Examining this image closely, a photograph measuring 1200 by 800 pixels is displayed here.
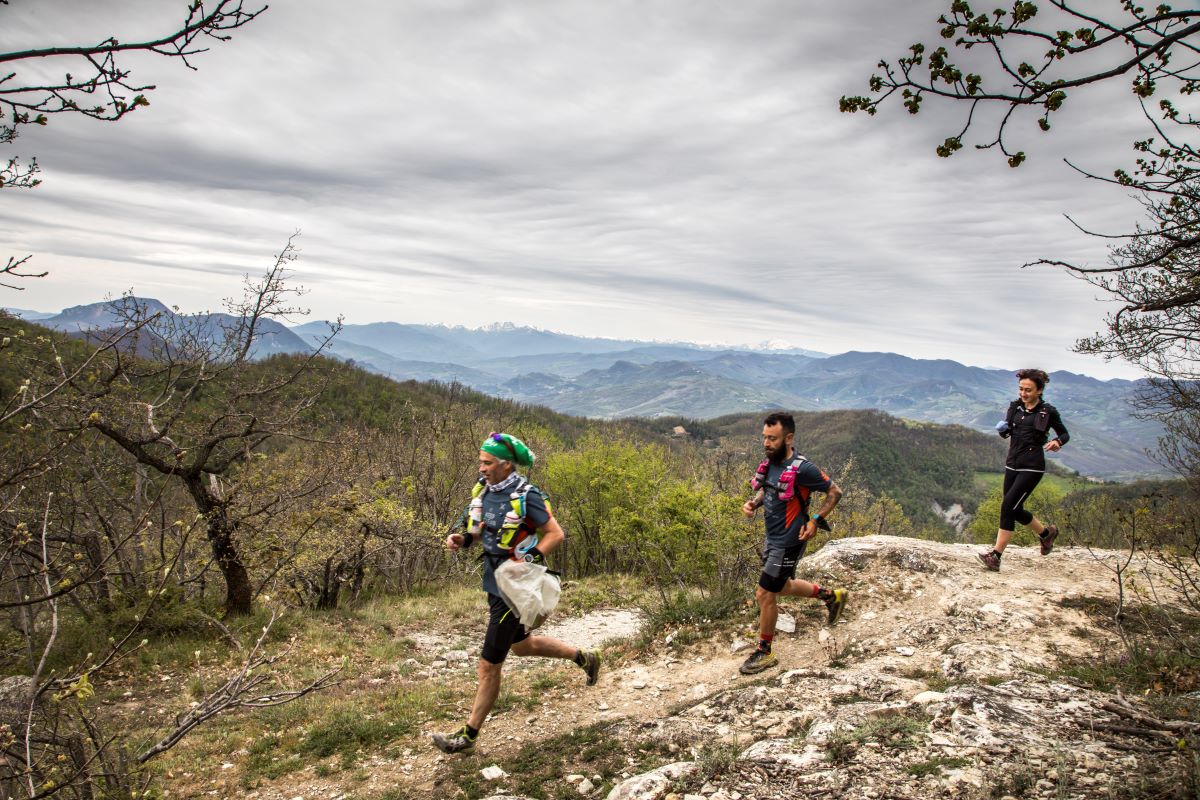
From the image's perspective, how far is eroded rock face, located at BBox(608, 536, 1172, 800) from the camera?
3.29 meters

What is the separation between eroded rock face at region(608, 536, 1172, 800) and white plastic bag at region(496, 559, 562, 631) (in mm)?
1407

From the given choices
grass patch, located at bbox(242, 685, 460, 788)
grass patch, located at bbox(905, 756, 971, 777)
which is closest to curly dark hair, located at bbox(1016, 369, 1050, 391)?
grass patch, located at bbox(905, 756, 971, 777)

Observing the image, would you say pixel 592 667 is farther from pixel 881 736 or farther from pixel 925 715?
pixel 925 715

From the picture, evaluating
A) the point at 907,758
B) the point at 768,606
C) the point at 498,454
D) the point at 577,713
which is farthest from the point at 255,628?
the point at 907,758

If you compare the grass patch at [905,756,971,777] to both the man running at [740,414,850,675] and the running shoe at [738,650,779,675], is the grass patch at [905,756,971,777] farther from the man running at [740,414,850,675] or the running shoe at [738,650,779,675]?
the running shoe at [738,650,779,675]

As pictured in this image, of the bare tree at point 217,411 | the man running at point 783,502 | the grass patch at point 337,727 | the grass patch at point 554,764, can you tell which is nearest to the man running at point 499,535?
the grass patch at point 554,764

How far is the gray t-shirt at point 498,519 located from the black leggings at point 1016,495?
20.7ft

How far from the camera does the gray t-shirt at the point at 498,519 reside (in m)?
5.06

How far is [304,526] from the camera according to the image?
36.1ft

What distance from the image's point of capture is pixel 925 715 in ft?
13.6

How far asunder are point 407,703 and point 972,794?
576cm

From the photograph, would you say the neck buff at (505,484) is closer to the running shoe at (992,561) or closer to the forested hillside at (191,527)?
the forested hillside at (191,527)

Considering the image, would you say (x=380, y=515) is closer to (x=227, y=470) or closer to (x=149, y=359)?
(x=227, y=470)

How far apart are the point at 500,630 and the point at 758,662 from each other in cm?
305
